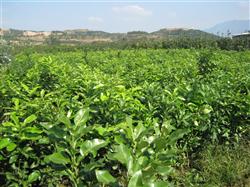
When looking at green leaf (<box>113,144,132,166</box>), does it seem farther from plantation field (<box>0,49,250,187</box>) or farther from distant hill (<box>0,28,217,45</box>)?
distant hill (<box>0,28,217,45</box>)

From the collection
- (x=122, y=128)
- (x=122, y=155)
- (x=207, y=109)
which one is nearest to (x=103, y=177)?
(x=122, y=155)

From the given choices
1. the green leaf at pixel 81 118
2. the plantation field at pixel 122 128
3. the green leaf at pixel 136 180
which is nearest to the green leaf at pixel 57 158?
the plantation field at pixel 122 128

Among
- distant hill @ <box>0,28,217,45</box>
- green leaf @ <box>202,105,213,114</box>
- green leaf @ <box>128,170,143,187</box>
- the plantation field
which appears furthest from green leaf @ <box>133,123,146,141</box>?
distant hill @ <box>0,28,217,45</box>

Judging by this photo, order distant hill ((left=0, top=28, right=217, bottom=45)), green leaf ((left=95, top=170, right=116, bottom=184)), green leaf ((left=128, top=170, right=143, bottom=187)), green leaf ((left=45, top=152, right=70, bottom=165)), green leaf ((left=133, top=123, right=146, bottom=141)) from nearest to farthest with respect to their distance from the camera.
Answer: green leaf ((left=128, top=170, right=143, bottom=187))
green leaf ((left=95, top=170, right=116, bottom=184))
green leaf ((left=45, top=152, right=70, bottom=165))
green leaf ((left=133, top=123, right=146, bottom=141))
distant hill ((left=0, top=28, right=217, bottom=45))

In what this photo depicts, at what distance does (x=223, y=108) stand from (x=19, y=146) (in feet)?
9.31

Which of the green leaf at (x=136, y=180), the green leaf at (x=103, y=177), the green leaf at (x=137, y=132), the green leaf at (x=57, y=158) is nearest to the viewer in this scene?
the green leaf at (x=136, y=180)

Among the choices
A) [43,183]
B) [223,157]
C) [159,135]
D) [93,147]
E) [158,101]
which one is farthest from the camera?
[223,157]

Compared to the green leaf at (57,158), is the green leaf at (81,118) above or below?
above

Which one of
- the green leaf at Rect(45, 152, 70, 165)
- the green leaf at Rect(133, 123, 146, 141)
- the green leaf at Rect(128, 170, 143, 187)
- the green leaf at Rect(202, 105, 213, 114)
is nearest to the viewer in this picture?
the green leaf at Rect(128, 170, 143, 187)

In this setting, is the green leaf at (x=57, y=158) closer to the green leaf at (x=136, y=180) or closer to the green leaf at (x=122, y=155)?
the green leaf at (x=122, y=155)

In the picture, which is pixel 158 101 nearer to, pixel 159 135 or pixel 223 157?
pixel 223 157

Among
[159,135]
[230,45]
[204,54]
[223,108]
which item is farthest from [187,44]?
[159,135]

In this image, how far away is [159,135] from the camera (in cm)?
200

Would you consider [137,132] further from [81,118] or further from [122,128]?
[122,128]
